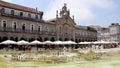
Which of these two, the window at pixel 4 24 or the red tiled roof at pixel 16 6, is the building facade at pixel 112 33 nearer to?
the red tiled roof at pixel 16 6

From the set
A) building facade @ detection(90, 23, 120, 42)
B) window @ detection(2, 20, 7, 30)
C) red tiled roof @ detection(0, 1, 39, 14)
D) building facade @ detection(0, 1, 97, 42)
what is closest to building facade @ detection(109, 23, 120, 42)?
building facade @ detection(90, 23, 120, 42)

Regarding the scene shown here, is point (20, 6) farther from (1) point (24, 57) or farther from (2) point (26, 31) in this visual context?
(1) point (24, 57)

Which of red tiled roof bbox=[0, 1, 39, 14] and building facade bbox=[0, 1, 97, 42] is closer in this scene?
building facade bbox=[0, 1, 97, 42]

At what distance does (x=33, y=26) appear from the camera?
198 feet

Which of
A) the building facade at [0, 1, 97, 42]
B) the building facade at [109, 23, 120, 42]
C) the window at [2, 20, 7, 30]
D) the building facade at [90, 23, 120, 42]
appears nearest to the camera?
the window at [2, 20, 7, 30]

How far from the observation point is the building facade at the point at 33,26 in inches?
2079

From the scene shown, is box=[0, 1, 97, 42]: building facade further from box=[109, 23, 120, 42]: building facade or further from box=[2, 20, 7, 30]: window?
box=[109, 23, 120, 42]: building facade

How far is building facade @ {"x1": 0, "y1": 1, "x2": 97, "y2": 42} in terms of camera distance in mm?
52819

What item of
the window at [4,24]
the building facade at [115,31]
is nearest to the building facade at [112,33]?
the building facade at [115,31]

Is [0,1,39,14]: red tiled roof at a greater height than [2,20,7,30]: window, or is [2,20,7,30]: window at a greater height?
[0,1,39,14]: red tiled roof

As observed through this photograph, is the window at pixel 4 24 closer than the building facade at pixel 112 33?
Yes

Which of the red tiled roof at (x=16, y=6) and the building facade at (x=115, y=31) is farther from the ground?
the red tiled roof at (x=16, y=6)

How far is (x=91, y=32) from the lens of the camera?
283 ft

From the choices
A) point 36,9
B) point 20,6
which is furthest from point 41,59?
point 36,9
